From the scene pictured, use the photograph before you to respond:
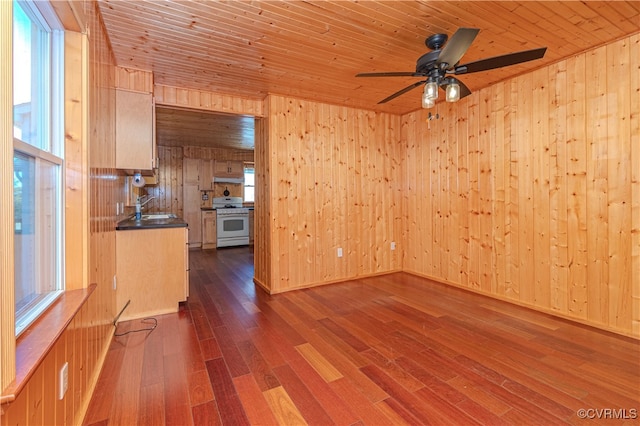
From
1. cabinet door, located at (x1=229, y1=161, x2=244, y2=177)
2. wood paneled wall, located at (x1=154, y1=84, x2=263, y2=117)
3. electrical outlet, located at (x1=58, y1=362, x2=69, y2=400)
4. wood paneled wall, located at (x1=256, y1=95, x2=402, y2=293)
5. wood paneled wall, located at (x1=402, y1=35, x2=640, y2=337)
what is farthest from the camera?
cabinet door, located at (x1=229, y1=161, x2=244, y2=177)

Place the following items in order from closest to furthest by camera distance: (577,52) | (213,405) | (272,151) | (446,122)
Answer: (213,405), (577,52), (272,151), (446,122)

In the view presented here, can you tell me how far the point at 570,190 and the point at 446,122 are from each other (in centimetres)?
171

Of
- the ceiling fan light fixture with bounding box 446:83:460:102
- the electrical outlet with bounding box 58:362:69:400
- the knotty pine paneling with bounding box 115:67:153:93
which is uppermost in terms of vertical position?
the knotty pine paneling with bounding box 115:67:153:93

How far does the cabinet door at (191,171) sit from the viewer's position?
23.2 ft

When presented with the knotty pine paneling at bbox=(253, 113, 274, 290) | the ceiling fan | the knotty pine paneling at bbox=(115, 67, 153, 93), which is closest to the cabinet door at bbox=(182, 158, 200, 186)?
the knotty pine paneling at bbox=(253, 113, 274, 290)

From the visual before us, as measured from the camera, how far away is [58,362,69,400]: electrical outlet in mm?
1278

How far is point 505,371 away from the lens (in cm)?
198

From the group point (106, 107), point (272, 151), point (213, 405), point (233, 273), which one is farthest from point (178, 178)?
point (213, 405)

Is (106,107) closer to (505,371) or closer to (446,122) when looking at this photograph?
(505,371)

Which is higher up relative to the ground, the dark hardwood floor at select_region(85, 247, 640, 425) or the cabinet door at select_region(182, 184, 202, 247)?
the cabinet door at select_region(182, 184, 202, 247)

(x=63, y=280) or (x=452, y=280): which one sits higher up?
(x=63, y=280)

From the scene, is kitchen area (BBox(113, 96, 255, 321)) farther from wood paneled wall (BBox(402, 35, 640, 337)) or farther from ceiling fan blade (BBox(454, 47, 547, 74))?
wood paneled wall (BBox(402, 35, 640, 337))

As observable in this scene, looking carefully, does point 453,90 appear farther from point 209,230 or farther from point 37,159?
point 209,230

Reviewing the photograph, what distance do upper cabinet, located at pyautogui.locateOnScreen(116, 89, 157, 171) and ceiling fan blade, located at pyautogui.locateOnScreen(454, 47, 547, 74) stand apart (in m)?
2.82
